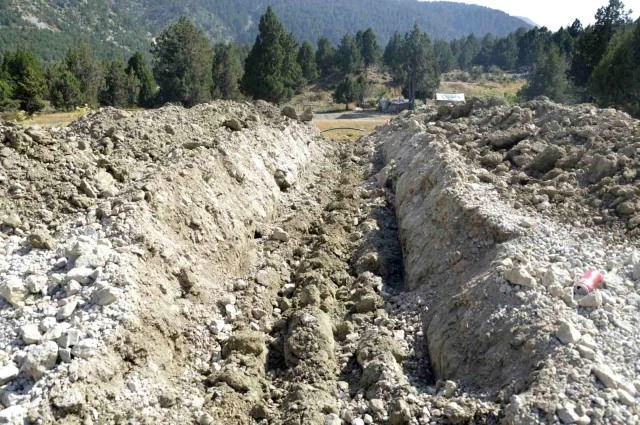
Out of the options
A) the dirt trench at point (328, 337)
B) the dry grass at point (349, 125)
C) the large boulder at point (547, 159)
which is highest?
the large boulder at point (547, 159)

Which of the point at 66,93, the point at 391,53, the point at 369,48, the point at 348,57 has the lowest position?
the point at 66,93

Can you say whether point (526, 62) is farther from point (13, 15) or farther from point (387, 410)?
point (13, 15)

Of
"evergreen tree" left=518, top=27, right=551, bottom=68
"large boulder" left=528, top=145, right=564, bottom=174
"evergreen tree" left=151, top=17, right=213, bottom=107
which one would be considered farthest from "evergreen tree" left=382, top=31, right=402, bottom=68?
"large boulder" left=528, top=145, right=564, bottom=174

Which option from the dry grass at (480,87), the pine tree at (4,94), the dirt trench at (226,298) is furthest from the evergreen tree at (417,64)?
the dirt trench at (226,298)

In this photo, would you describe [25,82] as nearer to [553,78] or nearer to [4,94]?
[4,94]

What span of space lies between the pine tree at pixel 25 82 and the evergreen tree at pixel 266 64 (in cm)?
1783

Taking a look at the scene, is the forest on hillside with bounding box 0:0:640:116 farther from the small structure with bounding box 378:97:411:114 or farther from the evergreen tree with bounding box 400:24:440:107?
the small structure with bounding box 378:97:411:114

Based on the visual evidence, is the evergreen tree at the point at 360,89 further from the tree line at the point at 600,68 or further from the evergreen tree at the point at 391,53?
the tree line at the point at 600,68

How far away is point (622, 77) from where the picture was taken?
101 feet

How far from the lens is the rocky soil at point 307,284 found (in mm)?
6910

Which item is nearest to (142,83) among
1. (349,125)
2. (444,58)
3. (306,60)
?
(349,125)

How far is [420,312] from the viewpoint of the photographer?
9859mm

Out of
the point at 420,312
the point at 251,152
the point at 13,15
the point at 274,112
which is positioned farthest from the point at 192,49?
the point at 13,15

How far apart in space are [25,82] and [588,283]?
45.7 m
